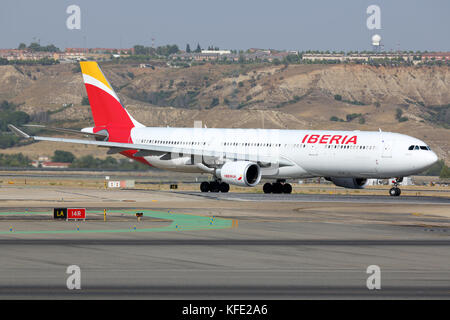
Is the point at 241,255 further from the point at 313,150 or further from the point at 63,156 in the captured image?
the point at 63,156

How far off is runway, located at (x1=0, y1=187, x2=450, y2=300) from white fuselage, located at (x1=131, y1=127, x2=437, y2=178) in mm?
8310

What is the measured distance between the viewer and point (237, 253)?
1104 inches

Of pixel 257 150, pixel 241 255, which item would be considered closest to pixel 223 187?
pixel 257 150

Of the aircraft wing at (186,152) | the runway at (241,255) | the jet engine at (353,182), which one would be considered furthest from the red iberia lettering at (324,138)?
the runway at (241,255)

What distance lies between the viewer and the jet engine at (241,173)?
2244 inches

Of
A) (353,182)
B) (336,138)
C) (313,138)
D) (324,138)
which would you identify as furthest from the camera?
(353,182)

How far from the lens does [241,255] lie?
1086 inches

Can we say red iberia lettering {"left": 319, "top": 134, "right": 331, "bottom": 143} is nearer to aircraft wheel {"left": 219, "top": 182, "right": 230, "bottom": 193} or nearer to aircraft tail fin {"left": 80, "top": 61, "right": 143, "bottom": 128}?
aircraft wheel {"left": 219, "top": 182, "right": 230, "bottom": 193}

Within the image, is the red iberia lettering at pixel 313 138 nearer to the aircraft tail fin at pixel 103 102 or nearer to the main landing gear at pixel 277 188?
the main landing gear at pixel 277 188

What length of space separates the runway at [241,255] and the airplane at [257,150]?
28.8 feet

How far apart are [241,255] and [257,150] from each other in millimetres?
34043

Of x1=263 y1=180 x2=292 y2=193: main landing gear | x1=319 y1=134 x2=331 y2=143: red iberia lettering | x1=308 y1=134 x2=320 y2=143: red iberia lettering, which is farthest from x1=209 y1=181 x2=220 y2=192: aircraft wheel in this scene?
x1=319 y1=134 x2=331 y2=143: red iberia lettering
